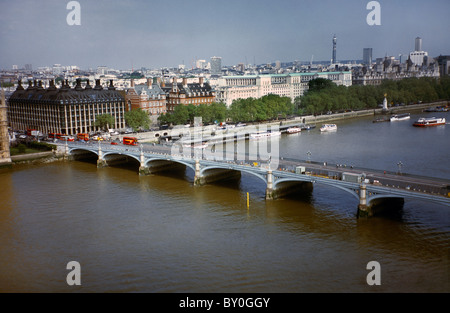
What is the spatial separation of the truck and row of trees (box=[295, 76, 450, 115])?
141 ft

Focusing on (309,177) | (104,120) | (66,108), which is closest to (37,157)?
(66,108)

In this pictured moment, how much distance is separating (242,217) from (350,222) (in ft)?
14.8

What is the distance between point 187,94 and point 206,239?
129 feet

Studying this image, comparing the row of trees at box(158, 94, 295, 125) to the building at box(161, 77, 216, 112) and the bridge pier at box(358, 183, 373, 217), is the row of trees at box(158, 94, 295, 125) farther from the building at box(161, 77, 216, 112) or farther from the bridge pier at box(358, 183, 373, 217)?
the bridge pier at box(358, 183, 373, 217)

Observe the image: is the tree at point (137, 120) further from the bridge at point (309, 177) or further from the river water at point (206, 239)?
the river water at point (206, 239)

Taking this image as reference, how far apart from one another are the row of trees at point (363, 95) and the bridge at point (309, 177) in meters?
36.2

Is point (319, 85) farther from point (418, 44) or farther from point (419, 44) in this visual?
point (418, 44)

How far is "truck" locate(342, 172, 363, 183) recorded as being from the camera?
20.3 meters

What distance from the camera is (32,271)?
1641cm

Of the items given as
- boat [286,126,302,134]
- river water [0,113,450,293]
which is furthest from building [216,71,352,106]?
river water [0,113,450,293]

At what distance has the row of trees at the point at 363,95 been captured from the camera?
217 ft

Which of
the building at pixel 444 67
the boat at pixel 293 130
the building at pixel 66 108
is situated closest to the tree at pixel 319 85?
the boat at pixel 293 130

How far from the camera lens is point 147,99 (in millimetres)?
52438
